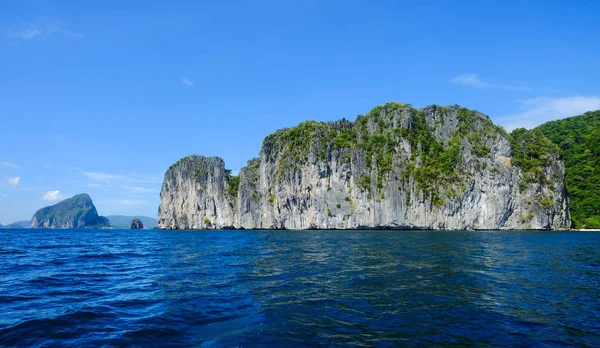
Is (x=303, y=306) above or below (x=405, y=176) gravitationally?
below

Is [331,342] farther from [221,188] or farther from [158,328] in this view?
[221,188]

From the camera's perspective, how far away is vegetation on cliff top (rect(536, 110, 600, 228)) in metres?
92.7

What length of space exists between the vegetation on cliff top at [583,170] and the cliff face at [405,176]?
32.1 ft

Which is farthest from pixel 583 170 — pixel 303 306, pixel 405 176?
pixel 303 306

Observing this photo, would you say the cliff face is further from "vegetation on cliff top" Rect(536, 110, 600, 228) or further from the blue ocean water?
the blue ocean water

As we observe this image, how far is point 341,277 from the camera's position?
1670cm

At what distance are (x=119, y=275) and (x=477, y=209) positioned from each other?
A: 89.3 m

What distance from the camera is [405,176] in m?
96.4

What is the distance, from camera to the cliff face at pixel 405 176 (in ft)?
289

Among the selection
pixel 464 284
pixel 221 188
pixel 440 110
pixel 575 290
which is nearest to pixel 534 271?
pixel 575 290

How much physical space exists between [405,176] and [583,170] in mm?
52262

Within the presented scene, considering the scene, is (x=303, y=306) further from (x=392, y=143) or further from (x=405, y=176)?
(x=392, y=143)

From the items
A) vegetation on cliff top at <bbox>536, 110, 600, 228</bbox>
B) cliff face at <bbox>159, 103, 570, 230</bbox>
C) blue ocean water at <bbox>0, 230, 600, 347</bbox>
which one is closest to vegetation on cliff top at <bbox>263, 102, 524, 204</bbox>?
cliff face at <bbox>159, 103, 570, 230</bbox>

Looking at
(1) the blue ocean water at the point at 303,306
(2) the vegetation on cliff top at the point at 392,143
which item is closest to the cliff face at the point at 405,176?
(2) the vegetation on cliff top at the point at 392,143
